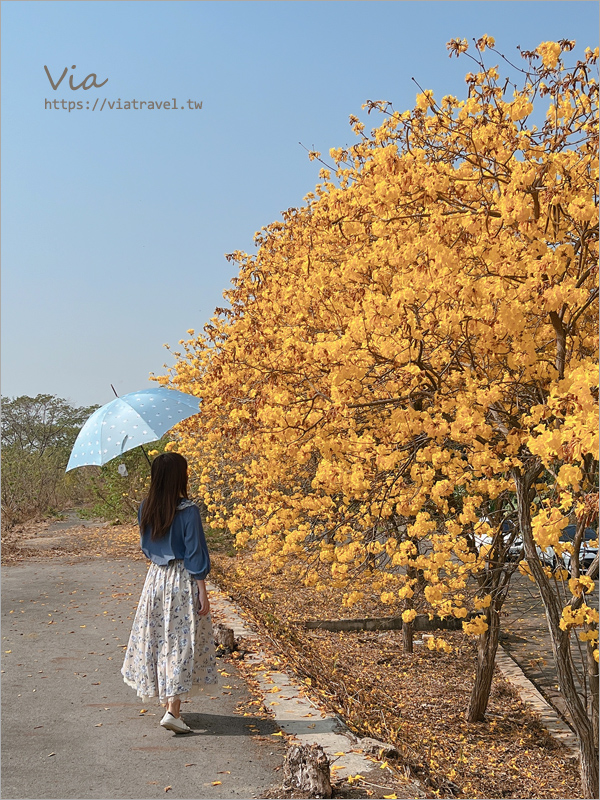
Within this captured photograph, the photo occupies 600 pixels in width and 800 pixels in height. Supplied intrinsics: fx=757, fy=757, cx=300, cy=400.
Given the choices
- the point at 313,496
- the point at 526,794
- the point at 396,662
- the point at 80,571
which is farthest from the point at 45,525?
the point at 526,794

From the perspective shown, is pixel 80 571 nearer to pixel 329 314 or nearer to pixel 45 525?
pixel 329 314

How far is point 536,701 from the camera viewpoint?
22.6ft

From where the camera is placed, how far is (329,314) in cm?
598

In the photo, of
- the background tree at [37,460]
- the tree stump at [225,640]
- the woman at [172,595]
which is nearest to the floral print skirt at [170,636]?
the woman at [172,595]

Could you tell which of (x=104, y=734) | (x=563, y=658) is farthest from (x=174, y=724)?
(x=563, y=658)

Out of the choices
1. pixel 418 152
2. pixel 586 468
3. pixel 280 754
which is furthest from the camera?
pixel 586 468

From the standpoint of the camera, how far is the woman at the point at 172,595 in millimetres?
4074

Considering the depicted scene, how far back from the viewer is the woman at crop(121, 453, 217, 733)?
4074mm

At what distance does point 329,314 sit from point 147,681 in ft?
10.1

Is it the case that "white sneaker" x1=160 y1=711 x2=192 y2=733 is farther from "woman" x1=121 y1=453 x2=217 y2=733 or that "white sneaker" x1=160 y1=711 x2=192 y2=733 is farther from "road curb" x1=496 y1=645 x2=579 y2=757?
"road curb" x1=496 y1=645 x2=579 y2=757

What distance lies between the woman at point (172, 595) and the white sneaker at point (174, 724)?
0.04 m

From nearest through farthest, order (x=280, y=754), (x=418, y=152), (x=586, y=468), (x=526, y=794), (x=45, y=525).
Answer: (x=280, y=754) < (x=418, y=152) < (x=586, y=468) < (x=526, y=794) < (x=45, y=525)

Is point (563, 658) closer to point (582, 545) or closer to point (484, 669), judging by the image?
point (582, 545)

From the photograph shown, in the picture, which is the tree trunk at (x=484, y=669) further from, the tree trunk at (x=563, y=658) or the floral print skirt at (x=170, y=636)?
the floral print skirt at (x=170, y=636)
